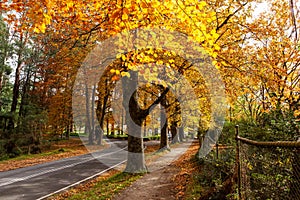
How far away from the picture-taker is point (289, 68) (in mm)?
12148

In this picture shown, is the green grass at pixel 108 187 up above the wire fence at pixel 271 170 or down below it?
below

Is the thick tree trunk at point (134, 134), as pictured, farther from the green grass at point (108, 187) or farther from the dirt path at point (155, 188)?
the dirt path at point (155, 188)

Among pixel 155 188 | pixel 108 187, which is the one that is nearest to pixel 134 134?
pixel 108 187

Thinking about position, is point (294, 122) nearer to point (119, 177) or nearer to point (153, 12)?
point (153, 12)

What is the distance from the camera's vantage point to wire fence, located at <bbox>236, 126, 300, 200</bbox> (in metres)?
2.34

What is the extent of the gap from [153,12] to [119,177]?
9103 millimetres

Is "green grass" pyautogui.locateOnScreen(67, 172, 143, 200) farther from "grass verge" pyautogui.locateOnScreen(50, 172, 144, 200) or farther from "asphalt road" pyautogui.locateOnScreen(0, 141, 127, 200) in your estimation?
"asphalt road" pyautogui.locateOnScreen(0, 141, 127, 200)

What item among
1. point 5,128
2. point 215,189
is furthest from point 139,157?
point 5,128

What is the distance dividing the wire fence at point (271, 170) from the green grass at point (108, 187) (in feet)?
18.0

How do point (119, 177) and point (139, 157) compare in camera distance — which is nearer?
point (119, 177)

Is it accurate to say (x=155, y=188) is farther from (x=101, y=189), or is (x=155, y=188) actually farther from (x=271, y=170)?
(x=271, y=170)

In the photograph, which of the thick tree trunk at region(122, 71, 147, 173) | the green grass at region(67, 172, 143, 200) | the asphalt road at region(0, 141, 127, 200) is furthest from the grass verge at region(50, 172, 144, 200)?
the thick tree trunk at region(122, 71, 147, 173)

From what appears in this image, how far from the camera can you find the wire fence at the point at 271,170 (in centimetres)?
234

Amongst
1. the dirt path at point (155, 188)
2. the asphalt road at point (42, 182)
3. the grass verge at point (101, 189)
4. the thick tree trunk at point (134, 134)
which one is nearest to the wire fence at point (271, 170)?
the dirt path at point (155, 188)
